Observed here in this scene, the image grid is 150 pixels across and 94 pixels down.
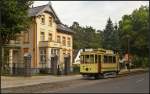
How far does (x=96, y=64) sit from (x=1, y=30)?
10460mm

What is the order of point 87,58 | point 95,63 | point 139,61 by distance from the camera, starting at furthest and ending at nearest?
point 139,61
point 87,58
point 95,63

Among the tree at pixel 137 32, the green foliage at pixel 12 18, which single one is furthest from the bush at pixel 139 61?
the green foliage at pixel 12 18

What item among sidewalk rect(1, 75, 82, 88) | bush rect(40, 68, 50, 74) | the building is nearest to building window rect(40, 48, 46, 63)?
the building

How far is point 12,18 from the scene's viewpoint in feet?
126

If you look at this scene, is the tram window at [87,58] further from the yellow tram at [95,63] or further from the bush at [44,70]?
the bush at [44,70]

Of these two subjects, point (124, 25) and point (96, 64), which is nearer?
point (96, 64)

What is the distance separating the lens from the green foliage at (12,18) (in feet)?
124

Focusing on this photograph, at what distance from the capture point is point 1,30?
37594 mm

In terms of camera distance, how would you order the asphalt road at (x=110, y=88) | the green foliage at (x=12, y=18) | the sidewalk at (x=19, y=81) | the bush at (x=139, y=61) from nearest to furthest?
the asphalt road at (x=110, y=88), the sidewalk at (x=19, y=81), the green foliage at (x=12, y=18), the bush at (x=139, y=61)

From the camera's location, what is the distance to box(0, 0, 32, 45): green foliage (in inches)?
1486

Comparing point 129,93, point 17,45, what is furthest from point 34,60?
point 129,93

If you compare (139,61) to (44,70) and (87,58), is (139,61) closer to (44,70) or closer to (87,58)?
(44,70)

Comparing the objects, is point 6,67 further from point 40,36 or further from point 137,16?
point 137,16

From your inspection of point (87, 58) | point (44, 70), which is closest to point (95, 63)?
point (87, 58)
